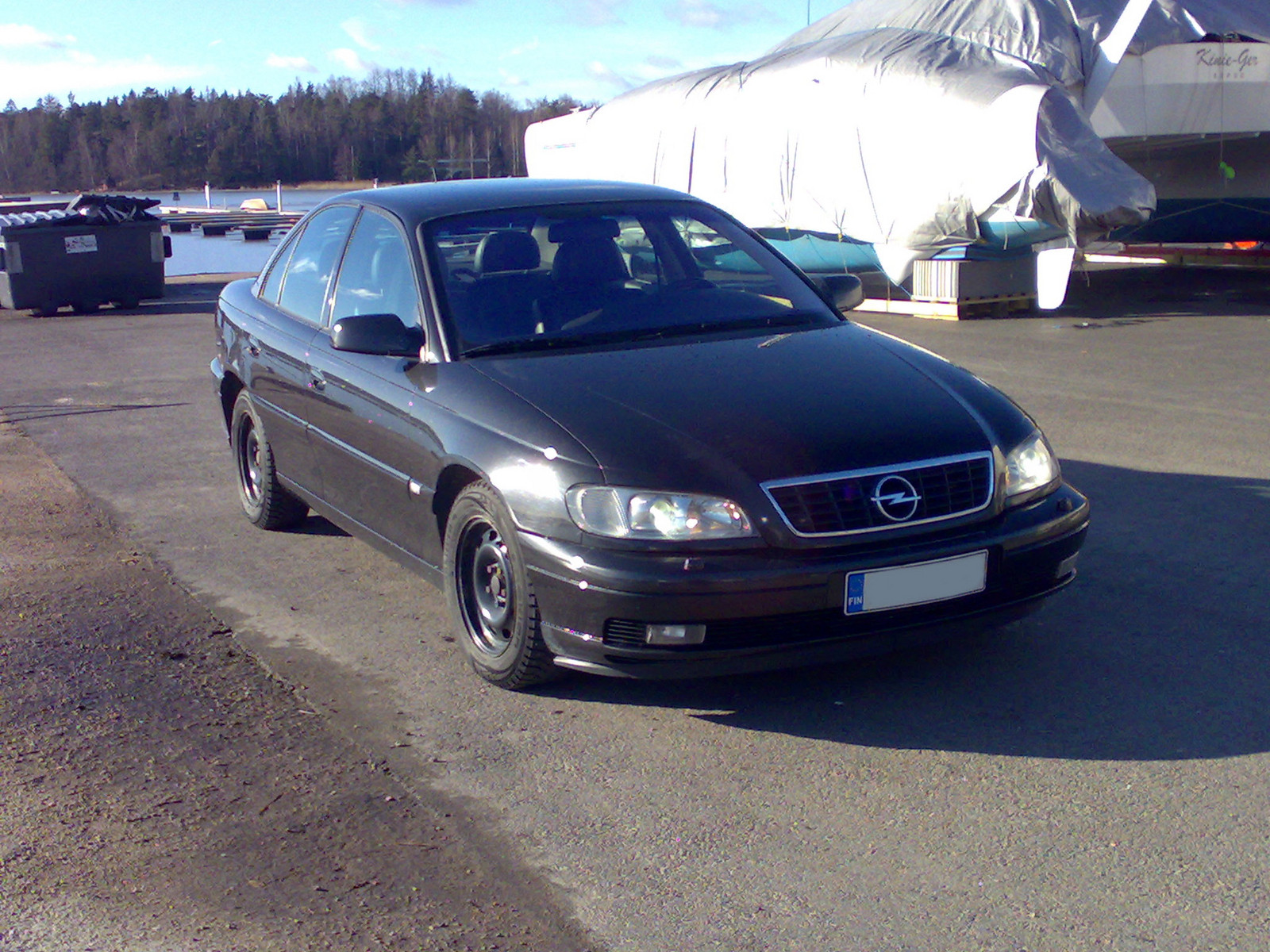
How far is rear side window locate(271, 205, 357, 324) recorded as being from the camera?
542cm

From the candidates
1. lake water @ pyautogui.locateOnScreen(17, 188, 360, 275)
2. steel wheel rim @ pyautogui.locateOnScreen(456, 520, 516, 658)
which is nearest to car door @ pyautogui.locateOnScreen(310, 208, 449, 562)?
steel wheel rim @ pyautogui.locateOnScreen(456, 520, 516, 658)

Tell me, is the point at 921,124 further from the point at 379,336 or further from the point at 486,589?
the point at 486,589

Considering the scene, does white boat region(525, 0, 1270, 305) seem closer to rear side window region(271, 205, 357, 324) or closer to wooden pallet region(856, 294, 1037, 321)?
wooden pallet region(856, 294, 1037, 321)

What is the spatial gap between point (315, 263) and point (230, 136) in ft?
254

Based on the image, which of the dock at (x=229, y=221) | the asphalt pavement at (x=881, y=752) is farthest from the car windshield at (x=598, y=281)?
the dock at (x=229, y=221)

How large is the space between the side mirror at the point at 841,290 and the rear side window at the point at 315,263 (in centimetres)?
198

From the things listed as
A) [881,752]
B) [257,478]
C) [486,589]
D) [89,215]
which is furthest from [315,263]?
[89,215]

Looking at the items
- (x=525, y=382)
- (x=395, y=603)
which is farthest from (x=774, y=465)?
(x=395, y=603)

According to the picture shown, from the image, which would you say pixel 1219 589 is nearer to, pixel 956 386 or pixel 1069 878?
pixel 956 386

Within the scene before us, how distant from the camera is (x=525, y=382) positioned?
4.13 metres

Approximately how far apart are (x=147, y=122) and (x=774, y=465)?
88.4m

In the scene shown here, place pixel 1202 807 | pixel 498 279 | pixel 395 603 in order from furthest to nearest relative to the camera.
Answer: pixel 395 603
pixel 498 279
pixel 1202 807

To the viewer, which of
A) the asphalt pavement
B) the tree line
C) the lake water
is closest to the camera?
the asphalt pavement

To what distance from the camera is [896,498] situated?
3.65 meters
